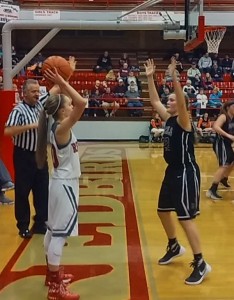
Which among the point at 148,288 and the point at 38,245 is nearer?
the point at 148,288

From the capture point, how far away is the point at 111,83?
766 inches

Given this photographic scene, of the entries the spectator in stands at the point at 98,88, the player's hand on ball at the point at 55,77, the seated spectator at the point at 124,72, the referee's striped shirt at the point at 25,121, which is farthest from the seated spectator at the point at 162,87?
the player's hand on ball at the point at 55,77

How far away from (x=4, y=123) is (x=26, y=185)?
9.50 ft

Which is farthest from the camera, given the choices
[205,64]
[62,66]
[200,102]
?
[205,64]

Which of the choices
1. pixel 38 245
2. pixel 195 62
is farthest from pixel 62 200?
pixel 195 62

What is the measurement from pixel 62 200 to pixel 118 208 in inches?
132

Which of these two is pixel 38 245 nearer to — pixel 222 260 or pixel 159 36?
pixel 222 260

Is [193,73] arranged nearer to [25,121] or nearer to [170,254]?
[25,121]

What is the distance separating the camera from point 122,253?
17.6 feet

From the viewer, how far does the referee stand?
18.8ft

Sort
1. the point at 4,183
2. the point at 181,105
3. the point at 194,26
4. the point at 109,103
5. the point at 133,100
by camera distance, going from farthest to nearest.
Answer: the point at 133,100 < the point at 109,103 < the point at 194,26 < the point at 4,183 < the point at 181,105

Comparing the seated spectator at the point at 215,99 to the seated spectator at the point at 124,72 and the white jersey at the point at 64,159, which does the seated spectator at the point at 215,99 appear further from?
the white jersey at the point at 64,159

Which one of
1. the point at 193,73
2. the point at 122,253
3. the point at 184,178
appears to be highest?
the point at 193,73

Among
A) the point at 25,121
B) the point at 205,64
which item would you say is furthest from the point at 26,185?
the point at 205,64
